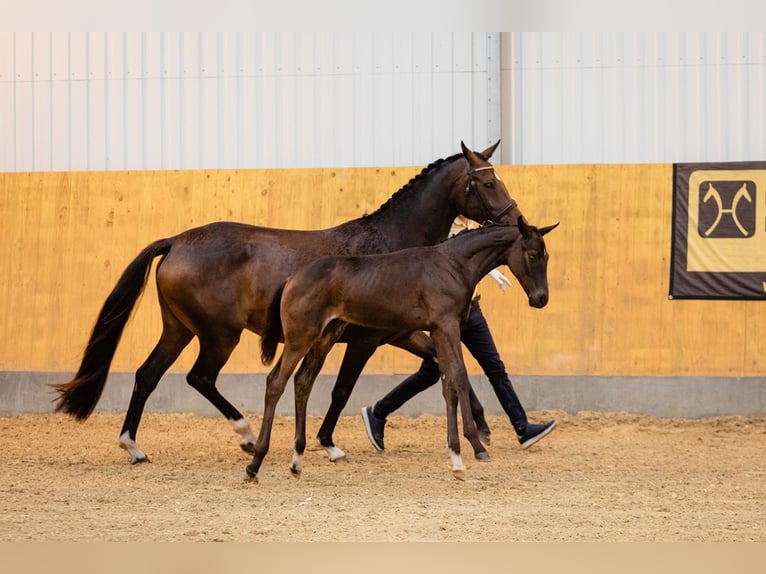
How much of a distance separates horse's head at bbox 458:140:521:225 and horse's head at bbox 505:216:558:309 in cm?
51

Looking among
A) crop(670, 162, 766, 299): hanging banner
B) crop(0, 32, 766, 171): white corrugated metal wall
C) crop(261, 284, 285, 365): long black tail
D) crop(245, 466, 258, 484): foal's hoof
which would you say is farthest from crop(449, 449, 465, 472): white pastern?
crop(0, 32, 766, 171): white corrugated metal wall

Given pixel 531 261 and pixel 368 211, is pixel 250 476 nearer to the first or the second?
pixel 531 261

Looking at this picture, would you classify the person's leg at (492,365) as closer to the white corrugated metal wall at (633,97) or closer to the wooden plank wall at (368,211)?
the wooden plank wall at (368,211)

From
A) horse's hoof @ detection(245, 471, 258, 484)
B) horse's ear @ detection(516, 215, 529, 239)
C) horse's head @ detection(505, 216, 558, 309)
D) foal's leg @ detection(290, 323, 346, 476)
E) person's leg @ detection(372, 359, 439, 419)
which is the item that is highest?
horse's ear @ detection(516, 215, 529, 239)

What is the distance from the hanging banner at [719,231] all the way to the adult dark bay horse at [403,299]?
363cm

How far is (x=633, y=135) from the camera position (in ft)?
34.4

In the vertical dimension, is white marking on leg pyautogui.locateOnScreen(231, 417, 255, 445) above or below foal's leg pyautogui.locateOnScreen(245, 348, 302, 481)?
below

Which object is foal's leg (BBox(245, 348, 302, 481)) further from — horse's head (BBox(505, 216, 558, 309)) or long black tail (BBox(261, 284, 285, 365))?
horse's head (BBox(505, 216, 558, 309))

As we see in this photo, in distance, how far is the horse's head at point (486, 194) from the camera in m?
7.50

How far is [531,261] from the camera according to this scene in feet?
22.8

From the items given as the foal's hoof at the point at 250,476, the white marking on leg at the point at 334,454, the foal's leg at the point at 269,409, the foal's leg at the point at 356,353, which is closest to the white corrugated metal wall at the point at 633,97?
the foal's leg at the point at 356,353

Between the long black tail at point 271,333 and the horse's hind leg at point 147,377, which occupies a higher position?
the long black tail at point 271,333

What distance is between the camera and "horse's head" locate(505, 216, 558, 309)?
693cm

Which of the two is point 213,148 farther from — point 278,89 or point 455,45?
point 455,45
